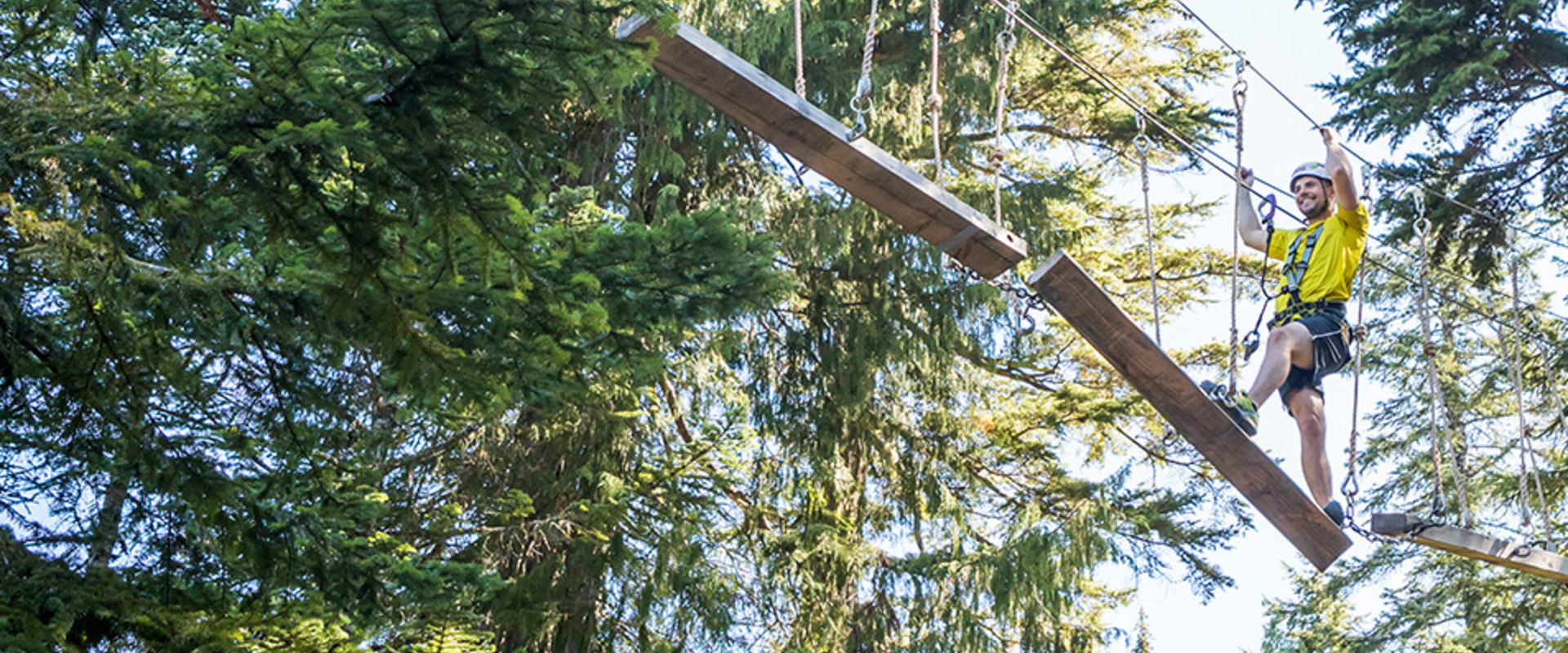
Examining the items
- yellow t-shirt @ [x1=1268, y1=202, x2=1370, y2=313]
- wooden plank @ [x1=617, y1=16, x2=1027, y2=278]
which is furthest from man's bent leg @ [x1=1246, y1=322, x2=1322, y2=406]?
wooden plank @ [x1=617, y1=16, x2=1027, y2=278]

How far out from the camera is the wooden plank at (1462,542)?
5656mm

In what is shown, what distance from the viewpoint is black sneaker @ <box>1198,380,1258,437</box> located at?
5.20 metres

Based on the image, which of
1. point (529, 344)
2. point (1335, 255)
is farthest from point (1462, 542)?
point (529, 344)

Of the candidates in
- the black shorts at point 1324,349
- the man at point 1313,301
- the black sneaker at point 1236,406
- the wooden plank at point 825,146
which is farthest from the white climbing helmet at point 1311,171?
the wooden plank at point 825,146

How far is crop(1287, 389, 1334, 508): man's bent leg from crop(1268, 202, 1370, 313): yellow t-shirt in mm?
385

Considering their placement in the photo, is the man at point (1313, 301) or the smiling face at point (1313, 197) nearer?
the man at point (1313, 301)

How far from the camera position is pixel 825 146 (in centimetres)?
482

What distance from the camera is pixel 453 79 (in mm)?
3807

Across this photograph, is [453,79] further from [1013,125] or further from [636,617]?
[1013,125]

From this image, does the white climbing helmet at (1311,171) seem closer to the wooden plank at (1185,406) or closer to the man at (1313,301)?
the man at (1313,301)

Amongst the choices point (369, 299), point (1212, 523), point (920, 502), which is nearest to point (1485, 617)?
point (1212, 523)

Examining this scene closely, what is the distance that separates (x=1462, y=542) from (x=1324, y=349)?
86 cm

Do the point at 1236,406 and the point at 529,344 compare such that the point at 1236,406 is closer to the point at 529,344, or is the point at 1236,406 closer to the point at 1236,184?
the point at 1236,184

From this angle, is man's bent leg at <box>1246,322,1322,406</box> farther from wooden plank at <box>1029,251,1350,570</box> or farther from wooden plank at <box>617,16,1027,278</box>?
wooden plank at <box>617,16,1027,278</box>
